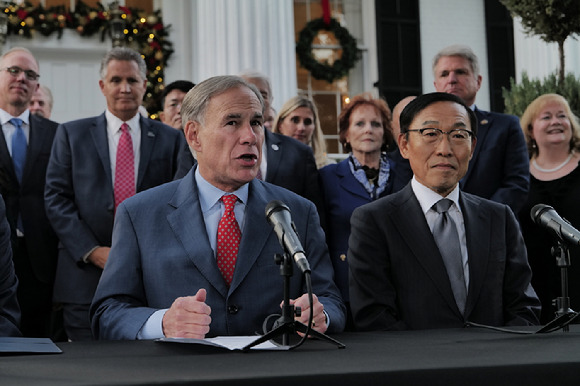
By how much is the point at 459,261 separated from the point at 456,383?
1.46 m

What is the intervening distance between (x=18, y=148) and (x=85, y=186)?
24.2 inches

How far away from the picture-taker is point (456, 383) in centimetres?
152

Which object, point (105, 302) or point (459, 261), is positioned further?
point (459, 261)

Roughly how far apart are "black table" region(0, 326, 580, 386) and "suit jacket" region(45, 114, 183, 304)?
206cm

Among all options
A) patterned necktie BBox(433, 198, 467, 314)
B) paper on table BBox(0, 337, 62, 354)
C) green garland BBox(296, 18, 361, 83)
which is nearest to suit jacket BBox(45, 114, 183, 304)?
patterned necktie BBox(433, 198, 467, 314)

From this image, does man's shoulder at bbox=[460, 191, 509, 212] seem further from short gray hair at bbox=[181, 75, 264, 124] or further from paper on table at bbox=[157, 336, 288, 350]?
paper on table at bbox=[157, 336, 288, 350]

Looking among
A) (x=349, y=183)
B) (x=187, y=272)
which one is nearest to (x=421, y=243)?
(x=187, y=272)

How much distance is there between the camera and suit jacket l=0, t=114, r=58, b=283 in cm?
430

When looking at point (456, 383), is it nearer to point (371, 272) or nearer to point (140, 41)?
point (371, 272)

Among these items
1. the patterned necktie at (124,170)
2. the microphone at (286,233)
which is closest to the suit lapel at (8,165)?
the patterned necktie at (124,170)

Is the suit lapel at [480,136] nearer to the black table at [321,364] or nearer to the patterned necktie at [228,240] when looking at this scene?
the patterned necktie at [228,240]

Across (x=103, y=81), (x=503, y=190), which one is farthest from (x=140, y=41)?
(x=503, y=190)

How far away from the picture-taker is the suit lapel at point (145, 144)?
4195 mm

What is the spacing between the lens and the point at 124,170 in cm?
421
